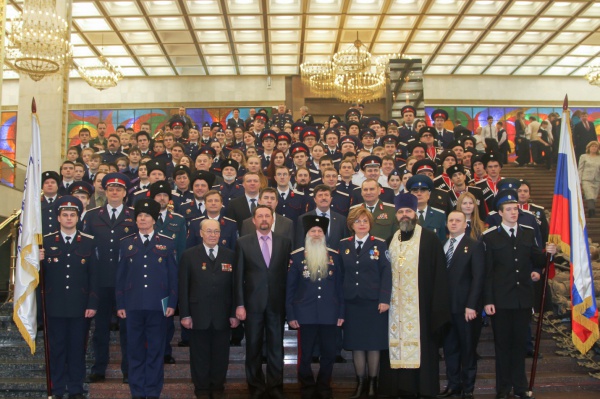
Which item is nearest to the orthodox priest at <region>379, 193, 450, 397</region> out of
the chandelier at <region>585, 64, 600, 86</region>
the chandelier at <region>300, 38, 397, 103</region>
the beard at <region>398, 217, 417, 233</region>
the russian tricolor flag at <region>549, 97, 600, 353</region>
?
the beard at <region>398, 217, 417, 233</region>

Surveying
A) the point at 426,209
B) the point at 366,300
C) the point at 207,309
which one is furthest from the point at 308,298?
the point at 426,209

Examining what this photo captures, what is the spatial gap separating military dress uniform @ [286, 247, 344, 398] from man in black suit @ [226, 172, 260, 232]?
1.69m

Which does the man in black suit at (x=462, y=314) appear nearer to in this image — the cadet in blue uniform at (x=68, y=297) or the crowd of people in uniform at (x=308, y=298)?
the crowd of people in uniform at (x=308, y=298)

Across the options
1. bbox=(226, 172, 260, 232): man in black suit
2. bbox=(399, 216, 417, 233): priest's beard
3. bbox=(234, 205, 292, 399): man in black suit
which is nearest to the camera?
bbox=(234, 205, 292, 399): man in black suit

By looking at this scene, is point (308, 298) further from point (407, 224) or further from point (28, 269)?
point (28, 269)

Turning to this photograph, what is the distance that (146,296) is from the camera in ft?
21.0

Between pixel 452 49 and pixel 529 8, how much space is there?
13.2 feet

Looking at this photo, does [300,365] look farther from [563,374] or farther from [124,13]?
[124,13]

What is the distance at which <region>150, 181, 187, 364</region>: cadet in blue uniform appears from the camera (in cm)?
730

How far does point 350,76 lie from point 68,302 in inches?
526

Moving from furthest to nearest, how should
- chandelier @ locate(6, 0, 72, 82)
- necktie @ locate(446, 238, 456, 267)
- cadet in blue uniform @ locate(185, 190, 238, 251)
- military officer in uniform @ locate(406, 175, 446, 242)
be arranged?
chandelier @ locate(6, 0, 72, 82) < military officer in uniform @ locate(406, 175, 446, 242) < cadet in blue uniform @ locate(185, 190, 238, 251) < necktie @ locate(446, 238, 456, 267)

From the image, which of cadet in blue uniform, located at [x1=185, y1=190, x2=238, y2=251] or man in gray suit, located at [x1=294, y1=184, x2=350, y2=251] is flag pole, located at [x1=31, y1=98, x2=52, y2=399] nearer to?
cadet in blue uniform, located at [x1=185, y1=190, x2=238, y2=251]

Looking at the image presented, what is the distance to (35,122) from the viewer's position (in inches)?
268

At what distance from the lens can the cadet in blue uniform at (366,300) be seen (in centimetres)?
632
